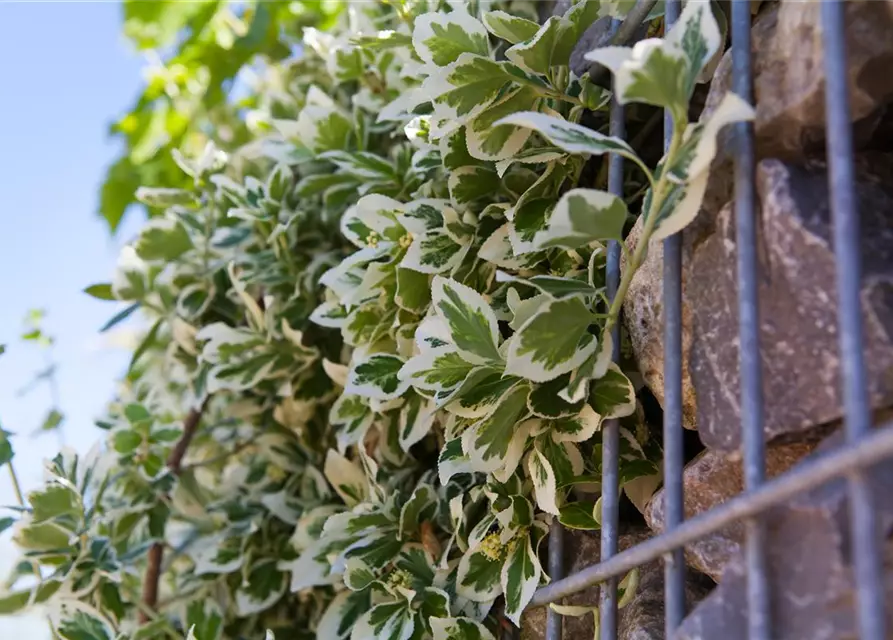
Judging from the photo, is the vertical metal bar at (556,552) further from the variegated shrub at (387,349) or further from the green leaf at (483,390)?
the green leaf at (483,390)

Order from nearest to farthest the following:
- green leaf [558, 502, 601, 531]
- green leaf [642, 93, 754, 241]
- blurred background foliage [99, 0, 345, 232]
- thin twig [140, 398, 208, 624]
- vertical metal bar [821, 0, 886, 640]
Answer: vertical metal bar [821, 0, 886, 640]
green leaf [642, 93, 754, 241]
green leaf [558, 502, 601, 531]
thin twig [140, 398, 208, 624]
blurred background foliage [99, 0, 345, 232]

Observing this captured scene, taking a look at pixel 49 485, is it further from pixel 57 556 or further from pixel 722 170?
pixel 722 170

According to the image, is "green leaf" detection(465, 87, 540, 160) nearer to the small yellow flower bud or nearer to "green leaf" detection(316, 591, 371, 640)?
the small yellow flower bud

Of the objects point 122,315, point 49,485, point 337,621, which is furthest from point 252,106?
point 337,621

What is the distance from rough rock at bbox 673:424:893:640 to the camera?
426 mm

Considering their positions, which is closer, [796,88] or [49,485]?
[796,88]

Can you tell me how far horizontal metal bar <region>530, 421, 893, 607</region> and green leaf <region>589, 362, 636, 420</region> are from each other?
4.6 inches

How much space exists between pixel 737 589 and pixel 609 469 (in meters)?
0.17

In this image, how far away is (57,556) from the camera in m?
1.05

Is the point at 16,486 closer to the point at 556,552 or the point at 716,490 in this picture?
the point at 556,552

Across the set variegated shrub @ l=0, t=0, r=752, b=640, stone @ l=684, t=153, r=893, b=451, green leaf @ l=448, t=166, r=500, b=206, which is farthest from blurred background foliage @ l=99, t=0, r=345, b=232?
stone @ l=684, t=153, r=893, b=451

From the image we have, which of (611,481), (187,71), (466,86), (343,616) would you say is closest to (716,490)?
(611,481)

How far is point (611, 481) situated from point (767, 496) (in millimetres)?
205

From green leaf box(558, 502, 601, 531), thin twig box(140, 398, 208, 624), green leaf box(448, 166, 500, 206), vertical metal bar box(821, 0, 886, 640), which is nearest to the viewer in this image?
vertical metal bar box(821, 0, 886, 640)
